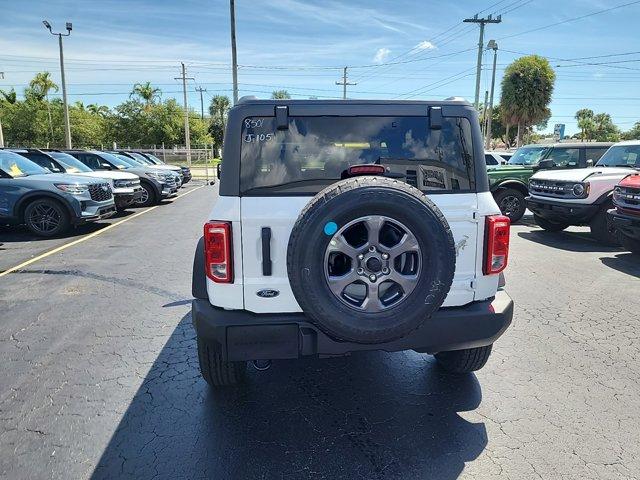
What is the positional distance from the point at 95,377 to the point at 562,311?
4659 millimetres

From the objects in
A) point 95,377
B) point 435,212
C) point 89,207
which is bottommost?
point 95,377

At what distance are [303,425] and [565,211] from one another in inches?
306

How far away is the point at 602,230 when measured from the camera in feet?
28.2

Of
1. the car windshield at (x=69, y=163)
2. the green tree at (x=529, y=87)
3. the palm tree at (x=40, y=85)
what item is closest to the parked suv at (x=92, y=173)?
the car windshield at (x=69, y=163)

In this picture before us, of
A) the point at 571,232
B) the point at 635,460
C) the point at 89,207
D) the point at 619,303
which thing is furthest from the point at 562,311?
the point at 89,207

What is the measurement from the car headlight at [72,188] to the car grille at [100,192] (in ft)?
0.81

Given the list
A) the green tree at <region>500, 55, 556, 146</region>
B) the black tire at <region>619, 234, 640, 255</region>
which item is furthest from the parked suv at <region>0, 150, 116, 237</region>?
the green tree at <region>500, 55, 556, 146</region>

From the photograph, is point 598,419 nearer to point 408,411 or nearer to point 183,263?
point 408,411

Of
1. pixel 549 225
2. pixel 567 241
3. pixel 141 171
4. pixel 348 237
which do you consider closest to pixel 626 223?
pixel 567 241

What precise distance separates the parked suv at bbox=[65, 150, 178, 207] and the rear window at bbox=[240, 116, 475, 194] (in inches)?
465

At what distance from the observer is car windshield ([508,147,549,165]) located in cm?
1189

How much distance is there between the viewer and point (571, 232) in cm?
1026

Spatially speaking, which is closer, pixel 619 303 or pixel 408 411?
pixel 408 411

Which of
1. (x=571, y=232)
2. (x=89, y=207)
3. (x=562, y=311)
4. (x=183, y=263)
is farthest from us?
(x=571, y=232)
